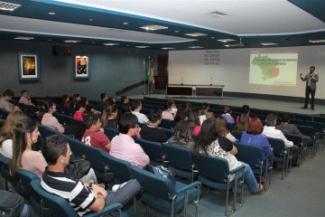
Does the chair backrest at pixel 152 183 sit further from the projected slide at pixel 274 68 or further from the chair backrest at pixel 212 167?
the projected slide at pixel 274 68

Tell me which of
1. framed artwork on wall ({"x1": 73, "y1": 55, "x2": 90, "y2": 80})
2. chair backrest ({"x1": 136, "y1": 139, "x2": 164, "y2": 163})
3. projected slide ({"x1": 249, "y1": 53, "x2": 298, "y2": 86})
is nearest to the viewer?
chair backrest ({"x1": 136, "y1": 139, "x2": 164, "y2": 163})

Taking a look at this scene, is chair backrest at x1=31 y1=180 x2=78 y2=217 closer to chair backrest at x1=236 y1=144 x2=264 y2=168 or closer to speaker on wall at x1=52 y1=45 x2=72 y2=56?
chair backrest at x1=236 y1=144 x2=264 y2=168

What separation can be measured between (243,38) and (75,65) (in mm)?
8702

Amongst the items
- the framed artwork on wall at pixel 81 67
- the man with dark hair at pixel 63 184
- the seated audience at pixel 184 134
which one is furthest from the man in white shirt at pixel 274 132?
the framed artwork on wall at pixel 81 67

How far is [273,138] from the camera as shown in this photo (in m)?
5.07

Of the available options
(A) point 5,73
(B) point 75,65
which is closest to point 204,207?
(A) point 5,73

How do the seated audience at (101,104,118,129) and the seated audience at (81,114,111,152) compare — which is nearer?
the seated audience at (81,114,111,152)

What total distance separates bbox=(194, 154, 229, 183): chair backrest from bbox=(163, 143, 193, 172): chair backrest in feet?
0.40

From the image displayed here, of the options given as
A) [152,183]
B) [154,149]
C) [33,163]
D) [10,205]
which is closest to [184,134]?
[154,149]

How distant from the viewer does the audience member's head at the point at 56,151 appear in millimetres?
2309

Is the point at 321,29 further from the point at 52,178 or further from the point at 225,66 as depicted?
the point at 52,178

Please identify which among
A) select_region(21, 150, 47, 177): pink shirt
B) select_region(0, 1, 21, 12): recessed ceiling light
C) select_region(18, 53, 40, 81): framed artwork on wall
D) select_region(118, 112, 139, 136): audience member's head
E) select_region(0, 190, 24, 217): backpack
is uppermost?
select_region(0, 1, 21, 12): recessed ceiling light

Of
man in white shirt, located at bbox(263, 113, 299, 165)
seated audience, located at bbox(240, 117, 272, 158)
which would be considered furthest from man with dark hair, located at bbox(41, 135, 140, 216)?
man in white shirt, located at bbox(263, 113, 299, 165)

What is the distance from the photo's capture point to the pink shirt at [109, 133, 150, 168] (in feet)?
11.8
